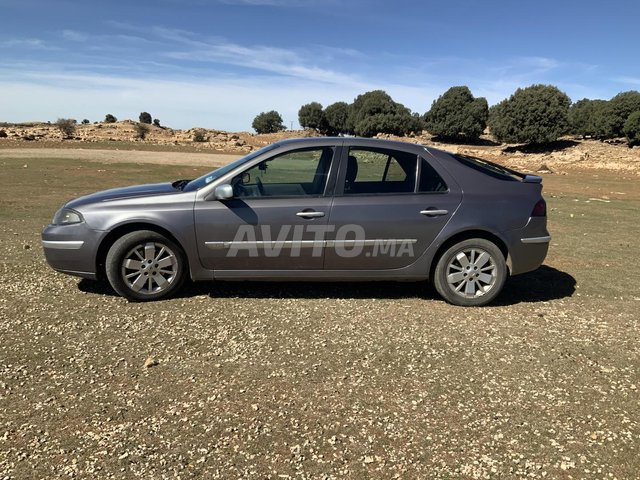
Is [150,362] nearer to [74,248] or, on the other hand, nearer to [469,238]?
[74,248]

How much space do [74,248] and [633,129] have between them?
53962mm

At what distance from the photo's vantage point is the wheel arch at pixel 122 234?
4.89 meters

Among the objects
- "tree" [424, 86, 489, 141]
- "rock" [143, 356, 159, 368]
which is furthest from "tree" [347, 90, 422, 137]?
"rock" [143, 356, 159, 368]

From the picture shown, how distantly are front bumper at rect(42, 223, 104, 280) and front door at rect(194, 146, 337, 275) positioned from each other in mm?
1037

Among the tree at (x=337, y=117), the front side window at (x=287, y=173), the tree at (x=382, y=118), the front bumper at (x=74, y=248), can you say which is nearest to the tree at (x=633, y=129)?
the tree at (x=382, y=118)

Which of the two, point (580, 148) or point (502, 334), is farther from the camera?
point (580, 148)

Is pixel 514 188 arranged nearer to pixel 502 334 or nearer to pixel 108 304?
pixel 502 334

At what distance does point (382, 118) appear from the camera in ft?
224

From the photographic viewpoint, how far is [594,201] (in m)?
15.4

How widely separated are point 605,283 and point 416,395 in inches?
156

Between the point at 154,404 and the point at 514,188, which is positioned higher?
the point at 514,188

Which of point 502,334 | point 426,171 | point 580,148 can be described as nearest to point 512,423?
point 502,334

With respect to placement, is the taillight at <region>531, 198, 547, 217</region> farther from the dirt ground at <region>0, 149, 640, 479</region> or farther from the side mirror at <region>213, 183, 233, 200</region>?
the side mirror at <region>213, 183, 233, 200</region>

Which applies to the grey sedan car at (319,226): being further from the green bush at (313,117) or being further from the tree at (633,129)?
the green bush at (313,117)
